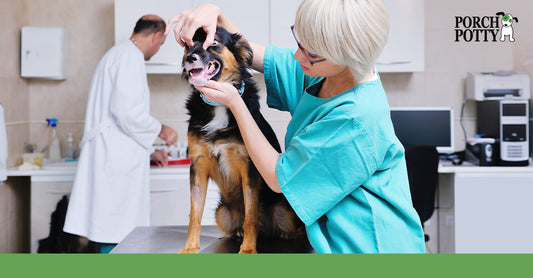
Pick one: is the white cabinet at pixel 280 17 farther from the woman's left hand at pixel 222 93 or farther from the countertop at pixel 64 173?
the woman's left hand at pixel 222 93

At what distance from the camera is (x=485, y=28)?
3295 mm

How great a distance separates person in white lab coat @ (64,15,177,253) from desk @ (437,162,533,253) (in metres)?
1.70

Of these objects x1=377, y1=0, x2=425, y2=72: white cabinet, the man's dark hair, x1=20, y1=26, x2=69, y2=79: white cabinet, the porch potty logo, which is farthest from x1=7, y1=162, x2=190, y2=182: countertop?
the porch potty logo

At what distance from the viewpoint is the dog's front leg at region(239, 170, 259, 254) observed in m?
0.94

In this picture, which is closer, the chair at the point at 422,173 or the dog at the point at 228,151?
the dog at the point at 228,151

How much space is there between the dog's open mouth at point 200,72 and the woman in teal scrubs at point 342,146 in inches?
0.7

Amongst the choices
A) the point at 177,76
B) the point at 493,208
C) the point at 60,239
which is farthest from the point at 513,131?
the point at 60,239

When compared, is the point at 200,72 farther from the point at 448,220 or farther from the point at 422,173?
the point at 448,220

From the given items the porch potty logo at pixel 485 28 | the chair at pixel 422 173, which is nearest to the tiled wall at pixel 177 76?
the porch potty logo at pixel 485 28

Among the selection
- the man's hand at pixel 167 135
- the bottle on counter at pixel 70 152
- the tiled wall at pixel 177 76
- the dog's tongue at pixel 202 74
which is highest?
the tiled wall at pixel 177 76

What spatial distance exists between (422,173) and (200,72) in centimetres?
193

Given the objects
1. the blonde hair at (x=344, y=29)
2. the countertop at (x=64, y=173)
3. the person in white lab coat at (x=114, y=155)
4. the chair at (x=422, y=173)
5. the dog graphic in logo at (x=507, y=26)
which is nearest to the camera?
the blonde hair at (x=344, y=29)

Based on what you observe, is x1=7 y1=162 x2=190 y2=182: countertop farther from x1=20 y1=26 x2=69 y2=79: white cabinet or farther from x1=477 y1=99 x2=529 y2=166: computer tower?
x1=477 y1=99 x2=529 y2=166: computer tower

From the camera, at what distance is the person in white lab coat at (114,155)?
238 cm
